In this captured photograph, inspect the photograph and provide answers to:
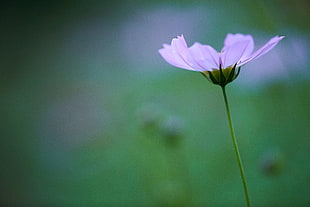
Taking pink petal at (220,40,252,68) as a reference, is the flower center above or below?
below

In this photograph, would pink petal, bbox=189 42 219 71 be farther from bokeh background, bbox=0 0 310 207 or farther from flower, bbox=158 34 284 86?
bokeh background, bbox=0 0 310 207

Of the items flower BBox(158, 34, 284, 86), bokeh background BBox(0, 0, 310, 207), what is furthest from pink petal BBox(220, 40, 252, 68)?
bokeh background BBox(0, 0, 310, 207)

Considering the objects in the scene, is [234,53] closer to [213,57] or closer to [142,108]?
[213,57]

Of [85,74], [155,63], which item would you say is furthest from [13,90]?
[155,63]

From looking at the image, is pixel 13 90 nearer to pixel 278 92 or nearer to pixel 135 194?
pixel 135 194

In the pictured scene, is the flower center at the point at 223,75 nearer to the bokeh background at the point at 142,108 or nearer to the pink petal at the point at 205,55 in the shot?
the pink petal at the point at 205,55

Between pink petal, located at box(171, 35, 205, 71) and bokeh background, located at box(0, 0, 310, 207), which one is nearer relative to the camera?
pink petal, located at box(171, 35, 205, 71)
